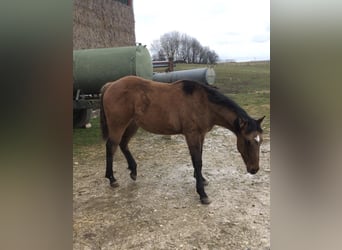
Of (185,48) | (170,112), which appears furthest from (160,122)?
(185,48)

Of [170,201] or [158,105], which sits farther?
[158,105]

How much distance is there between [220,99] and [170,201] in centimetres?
46

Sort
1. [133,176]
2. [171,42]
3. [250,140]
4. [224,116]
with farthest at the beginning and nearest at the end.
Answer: [133,176] → [224,116] → [250,140] → [171,42]

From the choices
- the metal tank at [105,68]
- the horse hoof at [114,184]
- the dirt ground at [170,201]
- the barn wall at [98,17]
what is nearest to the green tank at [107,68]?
the metal tank at [105,68]

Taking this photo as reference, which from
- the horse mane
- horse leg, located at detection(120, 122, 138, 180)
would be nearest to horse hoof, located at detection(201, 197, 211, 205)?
the horse mane

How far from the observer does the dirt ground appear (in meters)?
0.54

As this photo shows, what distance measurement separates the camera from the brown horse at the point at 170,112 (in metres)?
1.07

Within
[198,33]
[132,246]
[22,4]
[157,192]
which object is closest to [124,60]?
[157,192]

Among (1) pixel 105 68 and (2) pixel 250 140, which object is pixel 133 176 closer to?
(2) pixel 250 140

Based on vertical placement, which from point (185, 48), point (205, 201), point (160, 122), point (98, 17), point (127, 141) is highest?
point (98, 17)

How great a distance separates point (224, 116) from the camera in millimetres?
1061

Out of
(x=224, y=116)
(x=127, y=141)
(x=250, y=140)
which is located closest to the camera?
(x=250, y=140)

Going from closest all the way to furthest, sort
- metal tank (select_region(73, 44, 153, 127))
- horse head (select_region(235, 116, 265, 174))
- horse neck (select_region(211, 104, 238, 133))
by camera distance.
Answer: horse head (select_region(235, 116, 265, 174)) → horse neck (select_region(211, 104, 238, 133)) → metal tank (select_region(73, 44, 153, 127))

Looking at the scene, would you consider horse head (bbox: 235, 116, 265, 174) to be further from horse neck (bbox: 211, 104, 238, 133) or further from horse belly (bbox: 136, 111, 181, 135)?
horse belly (bbox: 136, 111, 181, 135)
